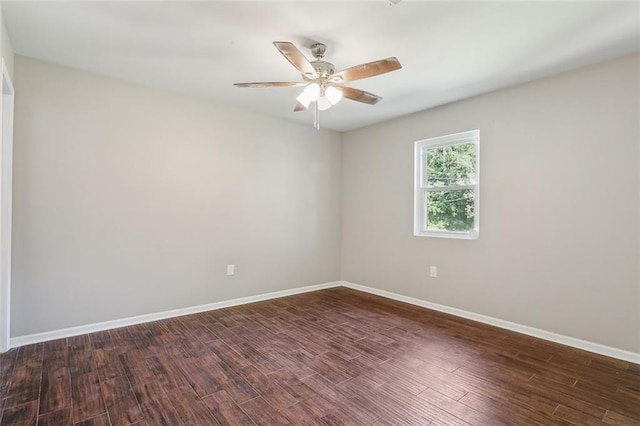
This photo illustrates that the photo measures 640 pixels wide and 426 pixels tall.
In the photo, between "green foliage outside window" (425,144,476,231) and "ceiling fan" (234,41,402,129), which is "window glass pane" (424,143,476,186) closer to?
"green foliage outside window" (425,144,476,231)

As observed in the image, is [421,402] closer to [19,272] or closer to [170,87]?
[19,272]

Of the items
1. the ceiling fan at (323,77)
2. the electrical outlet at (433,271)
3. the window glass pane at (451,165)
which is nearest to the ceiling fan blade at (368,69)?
the ceiling fan at (323,77)

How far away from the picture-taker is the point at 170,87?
129 inches

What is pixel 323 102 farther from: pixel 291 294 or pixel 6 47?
pixel 291 294

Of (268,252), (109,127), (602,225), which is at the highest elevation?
(109,127)

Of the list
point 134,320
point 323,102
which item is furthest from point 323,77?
point 134,320

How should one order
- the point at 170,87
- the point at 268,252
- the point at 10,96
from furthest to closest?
the point at 268,252, the point at 170,87, the point at 10,96

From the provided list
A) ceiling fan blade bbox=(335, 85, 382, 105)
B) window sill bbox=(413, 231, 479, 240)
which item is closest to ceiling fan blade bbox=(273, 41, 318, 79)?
ceiling fan blade bbox=(335, 85, 382, 105)

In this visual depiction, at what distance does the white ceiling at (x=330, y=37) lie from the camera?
1.99 metres

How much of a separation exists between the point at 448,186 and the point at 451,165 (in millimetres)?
258

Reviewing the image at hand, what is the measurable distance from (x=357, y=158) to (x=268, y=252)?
6.50 feet

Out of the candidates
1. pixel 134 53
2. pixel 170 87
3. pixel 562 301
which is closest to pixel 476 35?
pixel 562 301

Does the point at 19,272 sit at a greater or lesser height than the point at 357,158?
lesser

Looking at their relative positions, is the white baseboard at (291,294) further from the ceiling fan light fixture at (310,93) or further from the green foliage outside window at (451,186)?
the ceiling fan light fixture at (310,93)
